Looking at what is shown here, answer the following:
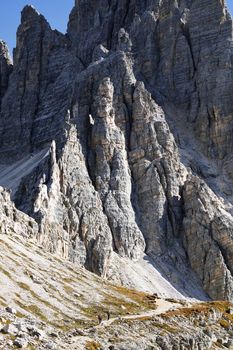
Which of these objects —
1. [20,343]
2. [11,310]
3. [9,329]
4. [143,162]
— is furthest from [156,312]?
[143,162]

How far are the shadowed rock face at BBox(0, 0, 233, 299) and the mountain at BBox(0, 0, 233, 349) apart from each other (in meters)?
0.32

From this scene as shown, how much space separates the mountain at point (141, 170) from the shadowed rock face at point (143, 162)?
1.04 feet

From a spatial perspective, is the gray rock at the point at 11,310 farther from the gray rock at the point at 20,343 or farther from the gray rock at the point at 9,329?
the gray rock at the point at 20,343

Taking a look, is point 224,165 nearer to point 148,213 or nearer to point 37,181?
point 148,213

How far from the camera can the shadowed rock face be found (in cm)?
13775

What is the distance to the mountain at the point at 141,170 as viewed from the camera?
435 feet

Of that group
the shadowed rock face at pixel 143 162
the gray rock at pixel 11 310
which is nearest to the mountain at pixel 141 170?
the shadowed rock face at pixel 143 162

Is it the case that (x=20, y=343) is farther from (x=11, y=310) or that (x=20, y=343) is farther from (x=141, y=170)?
(x=141, y=170)

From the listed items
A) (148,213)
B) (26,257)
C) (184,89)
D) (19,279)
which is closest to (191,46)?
(184,89)

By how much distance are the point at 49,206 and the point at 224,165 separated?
6260 cm

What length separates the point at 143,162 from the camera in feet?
527

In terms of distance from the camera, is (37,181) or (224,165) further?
(224,165)

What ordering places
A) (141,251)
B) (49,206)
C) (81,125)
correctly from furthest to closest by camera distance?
1. (81,125)
2. (141,251)
3. (49,206)

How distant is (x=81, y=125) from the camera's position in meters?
165
